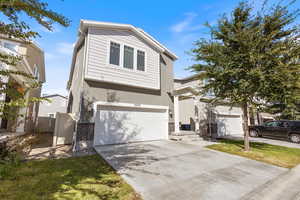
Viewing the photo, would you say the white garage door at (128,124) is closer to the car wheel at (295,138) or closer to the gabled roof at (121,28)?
the gabled roof at (121,28)


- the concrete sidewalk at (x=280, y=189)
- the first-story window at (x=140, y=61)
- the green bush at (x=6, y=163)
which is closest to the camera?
the concrete sidewalk at (x=280, y=189)

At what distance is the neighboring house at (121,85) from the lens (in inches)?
301

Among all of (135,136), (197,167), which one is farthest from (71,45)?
(197,167)

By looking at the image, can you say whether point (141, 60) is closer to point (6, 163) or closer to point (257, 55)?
point (257, 55)

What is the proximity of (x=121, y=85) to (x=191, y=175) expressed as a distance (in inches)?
241

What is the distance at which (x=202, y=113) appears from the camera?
38.2ft

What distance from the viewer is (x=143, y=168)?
15.1 ft

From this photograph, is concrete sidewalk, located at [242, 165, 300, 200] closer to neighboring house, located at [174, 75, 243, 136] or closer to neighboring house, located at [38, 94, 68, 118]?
neighboring house, located at [174, 75, 243, 136]

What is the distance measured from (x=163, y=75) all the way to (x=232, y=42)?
15.9 feet

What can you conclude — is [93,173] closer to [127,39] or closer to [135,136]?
[135,136]

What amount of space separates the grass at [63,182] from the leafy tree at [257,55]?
6.62 metres

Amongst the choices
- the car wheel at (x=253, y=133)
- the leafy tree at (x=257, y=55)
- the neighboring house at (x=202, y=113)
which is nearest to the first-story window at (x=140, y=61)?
the neighboring house at (x=202, y=113)

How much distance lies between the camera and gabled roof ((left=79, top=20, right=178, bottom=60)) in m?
7.92

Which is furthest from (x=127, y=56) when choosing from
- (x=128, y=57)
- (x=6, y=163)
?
(x=6, y=163)
